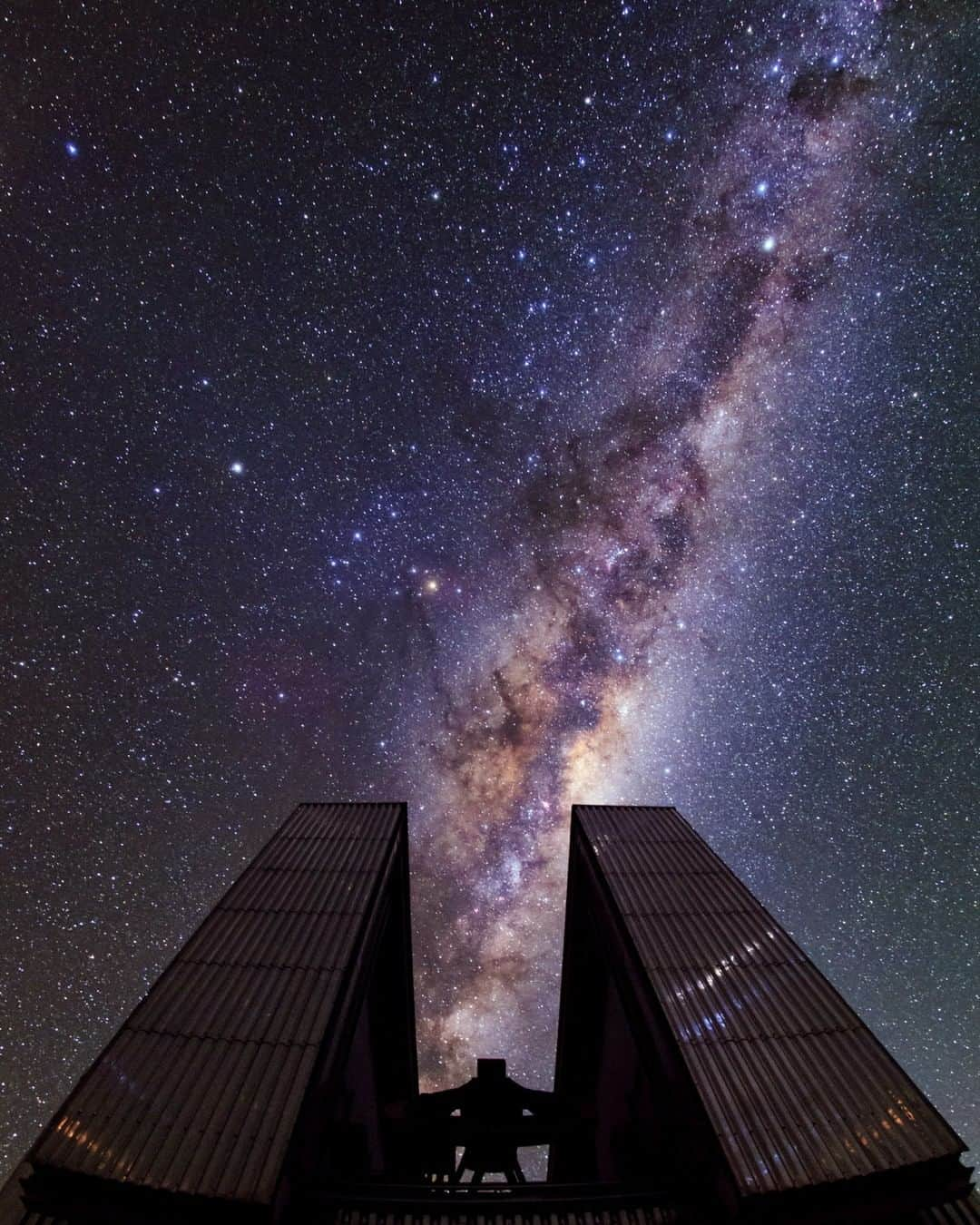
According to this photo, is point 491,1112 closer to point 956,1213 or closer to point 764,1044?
point 764,1044

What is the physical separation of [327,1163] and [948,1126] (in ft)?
25.5

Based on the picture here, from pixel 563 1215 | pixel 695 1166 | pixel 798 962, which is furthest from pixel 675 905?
pixel 563 1215

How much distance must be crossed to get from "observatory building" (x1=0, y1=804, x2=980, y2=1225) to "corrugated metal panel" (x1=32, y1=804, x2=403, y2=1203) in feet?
0.07

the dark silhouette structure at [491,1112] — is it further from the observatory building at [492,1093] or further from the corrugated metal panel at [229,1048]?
the corrugated metal panel at [229,1048]

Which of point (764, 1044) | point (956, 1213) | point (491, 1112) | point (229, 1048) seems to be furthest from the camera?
point (491, 1112)

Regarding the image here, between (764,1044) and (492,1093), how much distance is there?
6.04m

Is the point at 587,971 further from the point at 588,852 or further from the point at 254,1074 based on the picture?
the point at 254,1074

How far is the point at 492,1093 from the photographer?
1045 cm

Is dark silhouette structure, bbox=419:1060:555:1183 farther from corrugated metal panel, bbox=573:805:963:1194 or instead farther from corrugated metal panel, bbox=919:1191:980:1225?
corrugated metal panel, bbox=919:1191:980:1225

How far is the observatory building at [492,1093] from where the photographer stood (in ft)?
18.8

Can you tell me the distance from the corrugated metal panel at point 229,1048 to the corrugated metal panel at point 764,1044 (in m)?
4.67

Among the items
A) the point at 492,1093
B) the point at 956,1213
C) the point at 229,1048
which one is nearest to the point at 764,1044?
the point at 956,1213

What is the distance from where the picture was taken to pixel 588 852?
10.9m

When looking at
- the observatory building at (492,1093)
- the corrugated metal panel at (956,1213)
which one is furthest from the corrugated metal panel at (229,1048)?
the corrugated metal panel at (956,1213)
